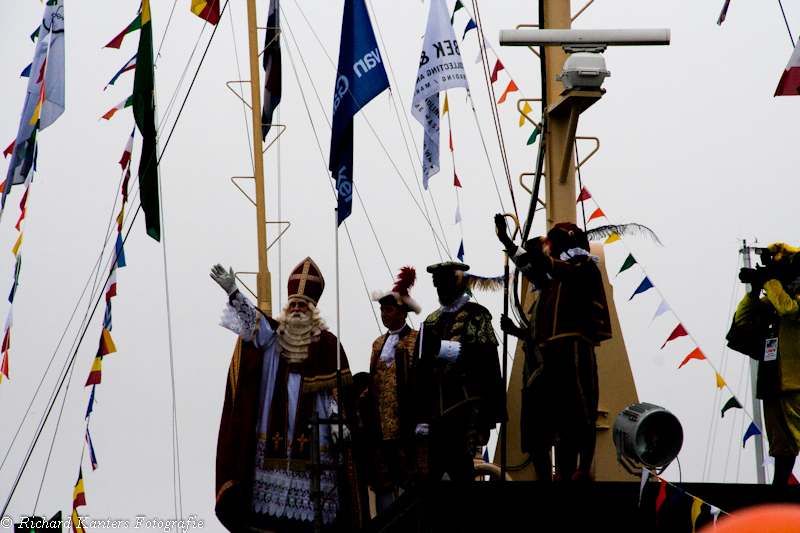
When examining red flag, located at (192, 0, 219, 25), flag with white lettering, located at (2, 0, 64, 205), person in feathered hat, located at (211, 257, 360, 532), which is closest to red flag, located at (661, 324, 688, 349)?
person in feathered hat, located at (211, 257, 360, 532)

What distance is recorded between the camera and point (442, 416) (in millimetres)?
4992

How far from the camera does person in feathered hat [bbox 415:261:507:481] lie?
16.3 ft

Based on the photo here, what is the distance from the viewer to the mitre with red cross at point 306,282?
5.46m

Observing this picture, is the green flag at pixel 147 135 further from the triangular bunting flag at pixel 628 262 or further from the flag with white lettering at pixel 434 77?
the triangular bunting flag at pixel 628 262

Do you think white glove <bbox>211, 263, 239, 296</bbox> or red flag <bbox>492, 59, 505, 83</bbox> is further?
red flag <bbox>492, 59, 505, 83</bbox>

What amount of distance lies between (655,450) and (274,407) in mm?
2299

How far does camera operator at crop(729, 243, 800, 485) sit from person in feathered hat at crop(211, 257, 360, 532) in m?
2.36

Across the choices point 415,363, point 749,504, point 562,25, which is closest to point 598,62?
point 562,25

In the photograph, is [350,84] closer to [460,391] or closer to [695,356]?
[460,391]

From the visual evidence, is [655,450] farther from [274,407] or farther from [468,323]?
[274,407]

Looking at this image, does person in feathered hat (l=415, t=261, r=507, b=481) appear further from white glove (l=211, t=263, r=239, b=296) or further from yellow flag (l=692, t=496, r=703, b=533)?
yellow flag (l=692, t=496, r=703, b=533)

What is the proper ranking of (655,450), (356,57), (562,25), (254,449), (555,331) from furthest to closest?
(562,25), (356,57), (254,449), (555,331), (655,450)

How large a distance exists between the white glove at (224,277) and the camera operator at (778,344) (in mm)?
2857

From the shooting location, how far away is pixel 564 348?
4.52m
